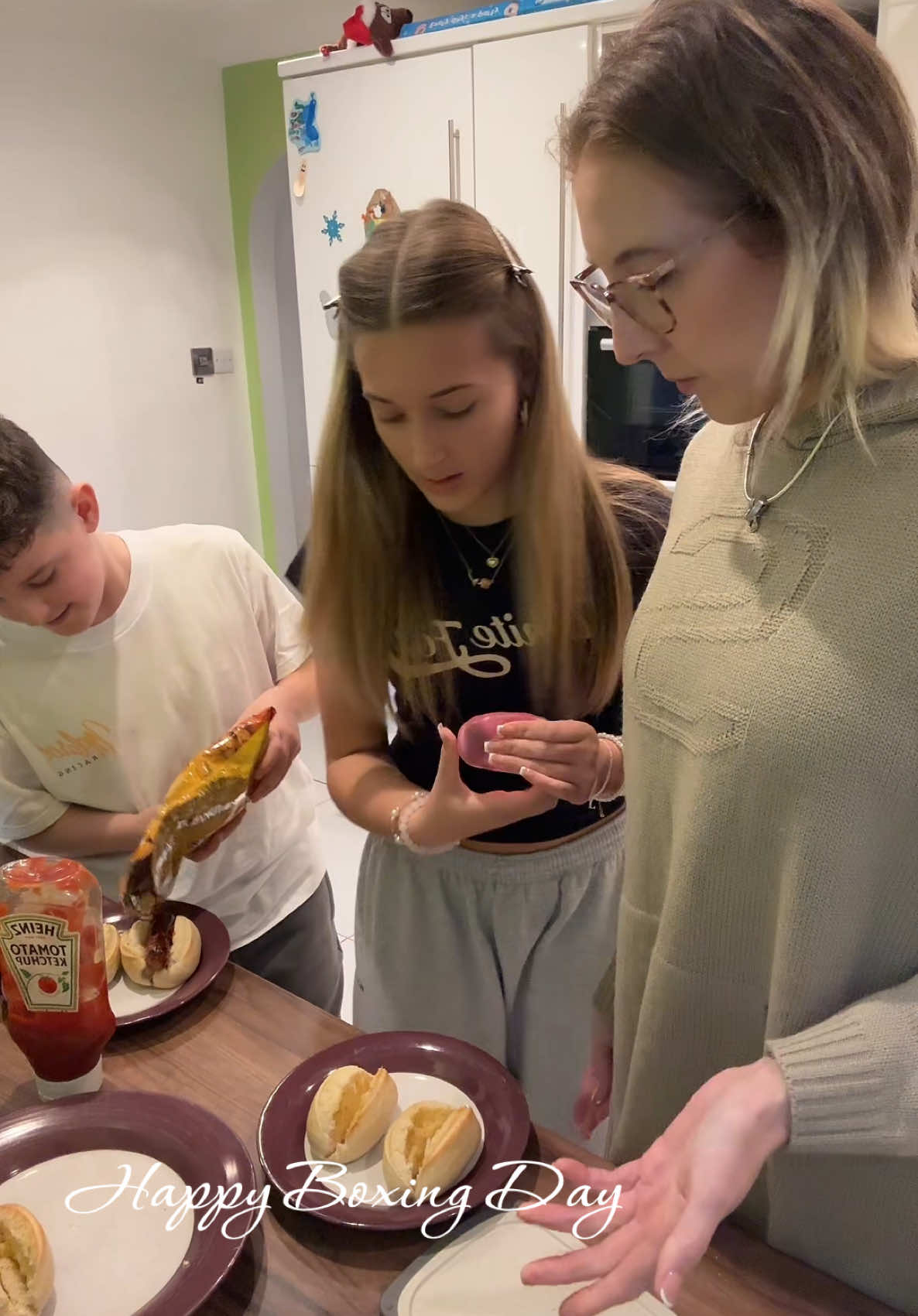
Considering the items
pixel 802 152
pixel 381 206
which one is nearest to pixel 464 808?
pixel 802 152

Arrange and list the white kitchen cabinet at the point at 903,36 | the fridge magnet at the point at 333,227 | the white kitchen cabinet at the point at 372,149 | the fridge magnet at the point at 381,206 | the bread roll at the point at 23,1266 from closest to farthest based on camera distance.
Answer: the bread roll at the point at 23,1266 → the white kitchen cabinet at the point at 903,36 → the white kitchen cabinet at the point at 372,149 → the fridge magnet at the point at 381,206 → the fridge magnet at the point at 333,227

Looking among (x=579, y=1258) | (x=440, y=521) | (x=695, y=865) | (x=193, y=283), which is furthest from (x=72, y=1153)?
(x=193, y=283)

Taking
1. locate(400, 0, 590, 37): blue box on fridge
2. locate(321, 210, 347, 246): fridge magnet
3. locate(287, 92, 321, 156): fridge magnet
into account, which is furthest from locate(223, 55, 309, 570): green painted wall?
locate(400, 0, 590, 37): blue box on fridge

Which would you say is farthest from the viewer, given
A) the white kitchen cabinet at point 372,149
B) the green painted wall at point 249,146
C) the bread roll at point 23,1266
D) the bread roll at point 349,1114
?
the green painted wall at point 249,146

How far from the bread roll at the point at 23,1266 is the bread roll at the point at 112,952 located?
292 mm

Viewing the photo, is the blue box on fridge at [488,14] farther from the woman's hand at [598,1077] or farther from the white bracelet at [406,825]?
the woman's hand at [598,1077]

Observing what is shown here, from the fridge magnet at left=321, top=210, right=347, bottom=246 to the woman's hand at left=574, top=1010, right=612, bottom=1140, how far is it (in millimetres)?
2601

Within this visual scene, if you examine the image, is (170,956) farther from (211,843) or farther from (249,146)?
(249,146)

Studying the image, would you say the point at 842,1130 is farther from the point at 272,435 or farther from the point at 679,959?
the point at 272,435

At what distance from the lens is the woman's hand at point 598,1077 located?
0.96 meters

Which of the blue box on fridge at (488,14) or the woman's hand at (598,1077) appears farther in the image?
the blue box on fridge at (488,14)

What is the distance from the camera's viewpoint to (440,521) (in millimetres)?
1147

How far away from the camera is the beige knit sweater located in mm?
597

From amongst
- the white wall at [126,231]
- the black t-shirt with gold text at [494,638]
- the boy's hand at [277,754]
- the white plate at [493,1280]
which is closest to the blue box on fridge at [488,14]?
the white wall at [126,231]
